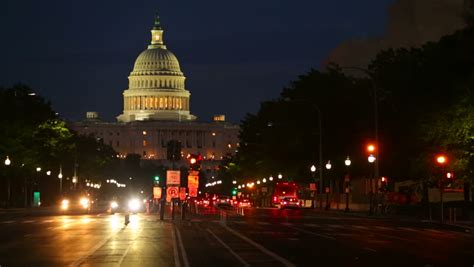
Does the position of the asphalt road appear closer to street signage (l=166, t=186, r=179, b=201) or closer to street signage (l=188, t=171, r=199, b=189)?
street signage (l=166, t=186, r=179, b=201)

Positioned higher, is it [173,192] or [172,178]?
[172,178]

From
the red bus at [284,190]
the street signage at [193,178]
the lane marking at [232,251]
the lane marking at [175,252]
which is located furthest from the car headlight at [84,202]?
the lane marking at [232,251]

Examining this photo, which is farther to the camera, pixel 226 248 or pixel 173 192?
pixel 173 192

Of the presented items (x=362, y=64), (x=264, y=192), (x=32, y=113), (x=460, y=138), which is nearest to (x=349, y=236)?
(x=460, y=138)

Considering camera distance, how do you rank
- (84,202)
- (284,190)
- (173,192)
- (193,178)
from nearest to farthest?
1. (173,192)
2. (193,178)
3. (284,190)
4. (84,202)

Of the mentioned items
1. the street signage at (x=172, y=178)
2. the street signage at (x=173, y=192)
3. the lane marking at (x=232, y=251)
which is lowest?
the lane marking at (x=232, y=251)

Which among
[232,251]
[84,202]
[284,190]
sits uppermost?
[284,190]

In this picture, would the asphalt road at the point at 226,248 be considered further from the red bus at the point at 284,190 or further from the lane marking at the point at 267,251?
the red bus at the point at 284,190

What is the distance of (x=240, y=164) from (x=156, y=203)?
69.8 metres

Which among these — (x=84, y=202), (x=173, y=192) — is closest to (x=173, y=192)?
(x=173, y=192)

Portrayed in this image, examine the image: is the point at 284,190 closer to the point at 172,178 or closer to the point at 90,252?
the point at 172,178

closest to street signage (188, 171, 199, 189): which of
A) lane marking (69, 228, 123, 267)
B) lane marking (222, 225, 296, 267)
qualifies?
lane marking (222, 225, 296, 267)

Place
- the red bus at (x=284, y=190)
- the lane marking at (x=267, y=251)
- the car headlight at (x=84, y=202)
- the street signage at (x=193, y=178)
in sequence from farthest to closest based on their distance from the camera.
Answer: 1. the car headlight at (x=84, y=202)
2. the red bus at (x=284, y=190)
3. the street signage at (x=193, y=178)
4. the lane marking at (x=267, y=251)

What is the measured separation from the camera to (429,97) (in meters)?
75.1
